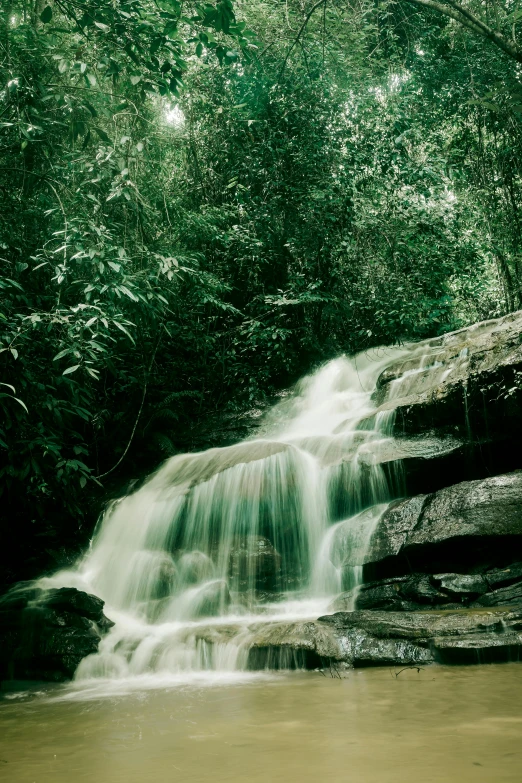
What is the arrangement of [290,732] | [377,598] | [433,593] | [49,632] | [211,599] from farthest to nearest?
[211,599] → [49,632] → [377,598] → [433,593] → [290,732]

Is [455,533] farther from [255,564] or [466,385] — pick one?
[255,564]

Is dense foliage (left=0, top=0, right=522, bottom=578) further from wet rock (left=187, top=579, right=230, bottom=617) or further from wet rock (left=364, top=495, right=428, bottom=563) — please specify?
wet rock (left=364, top=495, right=428, bottom=563)

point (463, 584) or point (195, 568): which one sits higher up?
point (195, 568)

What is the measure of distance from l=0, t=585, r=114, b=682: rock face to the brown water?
1.11 metres

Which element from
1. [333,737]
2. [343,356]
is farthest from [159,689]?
[343,356]

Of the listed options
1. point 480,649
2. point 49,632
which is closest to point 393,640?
point 480,649

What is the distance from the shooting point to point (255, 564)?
279 inches

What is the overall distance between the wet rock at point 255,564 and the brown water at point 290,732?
7.60ft

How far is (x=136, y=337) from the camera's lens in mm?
10625

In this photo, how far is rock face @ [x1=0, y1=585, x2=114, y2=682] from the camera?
18.8 feet

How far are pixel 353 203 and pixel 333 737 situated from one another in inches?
403

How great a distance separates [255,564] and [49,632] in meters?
2.31

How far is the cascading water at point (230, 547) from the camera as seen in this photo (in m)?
5.81

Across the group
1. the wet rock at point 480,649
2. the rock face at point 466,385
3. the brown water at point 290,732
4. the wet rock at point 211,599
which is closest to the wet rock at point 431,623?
the wet rock at point 480,649
